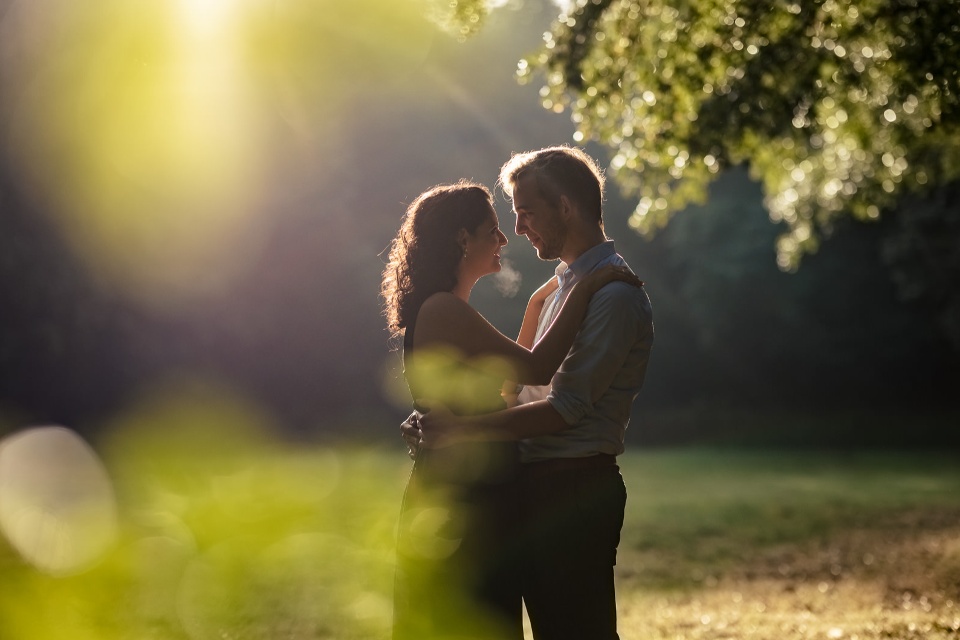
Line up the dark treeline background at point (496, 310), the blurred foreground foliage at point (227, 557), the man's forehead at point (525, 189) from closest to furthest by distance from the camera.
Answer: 1. the man's forehead at point (525, 189)
2. the blurred foreground foliage at point (227, 557)
3. the dark treeline background at point (496, 310)

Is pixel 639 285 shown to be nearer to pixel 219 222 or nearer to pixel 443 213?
pixel 443 213

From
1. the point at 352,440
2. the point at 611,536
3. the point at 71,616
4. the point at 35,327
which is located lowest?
the point at 611,536

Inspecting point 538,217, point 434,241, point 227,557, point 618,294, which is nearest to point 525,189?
point 538,217

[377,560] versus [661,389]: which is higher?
[661,389]

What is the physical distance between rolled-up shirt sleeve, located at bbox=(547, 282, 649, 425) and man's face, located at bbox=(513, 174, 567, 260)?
1.12 ft

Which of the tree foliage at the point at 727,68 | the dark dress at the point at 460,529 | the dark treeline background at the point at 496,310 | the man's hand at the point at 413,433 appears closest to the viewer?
the dark dress at the point at 460,529

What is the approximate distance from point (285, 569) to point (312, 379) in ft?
80.1

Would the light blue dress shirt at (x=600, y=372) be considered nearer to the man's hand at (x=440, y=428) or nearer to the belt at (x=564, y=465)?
the belt at (x=564, y=465)

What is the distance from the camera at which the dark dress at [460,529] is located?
4059 mm

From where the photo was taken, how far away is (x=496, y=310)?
38.2 metres

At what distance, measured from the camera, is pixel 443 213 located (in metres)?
4.20

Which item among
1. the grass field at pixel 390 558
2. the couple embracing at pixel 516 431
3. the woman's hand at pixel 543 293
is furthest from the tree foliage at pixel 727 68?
the couple embracing at pixel 516 431

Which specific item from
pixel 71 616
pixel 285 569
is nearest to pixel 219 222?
pixel 285 569

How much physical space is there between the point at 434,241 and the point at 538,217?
0.42m
